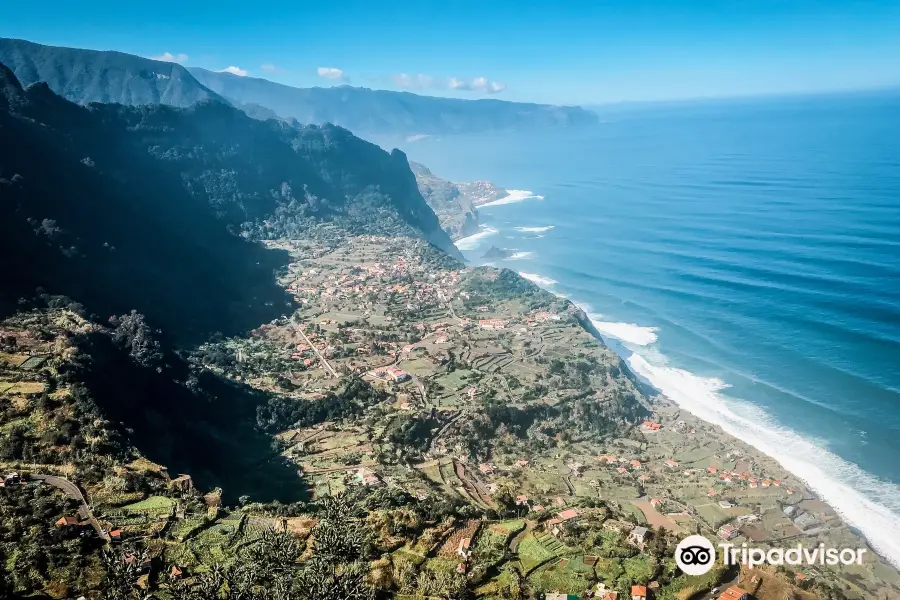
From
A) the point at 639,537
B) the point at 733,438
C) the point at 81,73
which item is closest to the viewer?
the point at 639,537

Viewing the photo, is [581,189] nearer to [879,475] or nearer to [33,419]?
[879,475]

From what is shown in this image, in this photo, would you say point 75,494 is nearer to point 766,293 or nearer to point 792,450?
point 792,450

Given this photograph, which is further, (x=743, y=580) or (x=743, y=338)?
(x=743, y=338)

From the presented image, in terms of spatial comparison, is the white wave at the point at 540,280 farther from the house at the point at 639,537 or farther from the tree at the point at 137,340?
the house at the point at 639,537

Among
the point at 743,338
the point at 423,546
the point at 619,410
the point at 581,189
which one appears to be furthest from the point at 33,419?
the point at 581,189

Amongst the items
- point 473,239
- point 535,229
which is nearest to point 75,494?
point 473,239

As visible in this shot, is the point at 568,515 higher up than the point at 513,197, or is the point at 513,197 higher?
the point at 513,197

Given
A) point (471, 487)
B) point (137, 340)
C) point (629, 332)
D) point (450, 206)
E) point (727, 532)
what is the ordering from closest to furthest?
point (727, 532) → point (471, 487) → point (137, 340) → point (629, 332) → point (450, 206)
